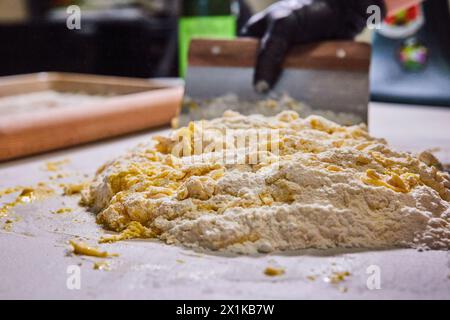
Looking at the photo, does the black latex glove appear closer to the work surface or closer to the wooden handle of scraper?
the wooden handle of scraper

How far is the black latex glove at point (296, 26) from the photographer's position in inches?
65.3

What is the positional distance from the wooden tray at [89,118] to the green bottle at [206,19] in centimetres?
71

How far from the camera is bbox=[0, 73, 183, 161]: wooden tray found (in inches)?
67.0

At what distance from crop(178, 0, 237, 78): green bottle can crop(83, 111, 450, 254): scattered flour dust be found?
200 cm

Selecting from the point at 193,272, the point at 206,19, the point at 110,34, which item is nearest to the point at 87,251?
the point at 193,272

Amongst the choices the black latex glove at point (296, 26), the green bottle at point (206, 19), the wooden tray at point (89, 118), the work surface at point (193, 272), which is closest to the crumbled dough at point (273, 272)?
the work surface at point (193, 272)

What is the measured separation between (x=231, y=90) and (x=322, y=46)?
0.32m

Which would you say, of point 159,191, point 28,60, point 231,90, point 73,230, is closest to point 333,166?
point 159,191

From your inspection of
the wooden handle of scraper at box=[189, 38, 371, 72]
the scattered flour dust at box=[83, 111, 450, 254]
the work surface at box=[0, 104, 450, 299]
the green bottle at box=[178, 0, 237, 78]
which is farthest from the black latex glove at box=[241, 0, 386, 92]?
the green bottle at box=[178, 0, 237, 78]

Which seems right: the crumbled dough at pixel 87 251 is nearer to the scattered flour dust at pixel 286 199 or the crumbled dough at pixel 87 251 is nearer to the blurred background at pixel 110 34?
the scattered flour dust at pixel 286 199

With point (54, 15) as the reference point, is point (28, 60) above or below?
below

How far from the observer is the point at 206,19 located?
3188 mm
